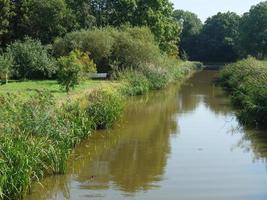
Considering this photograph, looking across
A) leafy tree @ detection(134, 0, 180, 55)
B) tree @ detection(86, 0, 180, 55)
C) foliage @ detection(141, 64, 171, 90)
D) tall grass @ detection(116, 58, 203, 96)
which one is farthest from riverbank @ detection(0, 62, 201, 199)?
tree @ detection(86, 0, 180, 55)

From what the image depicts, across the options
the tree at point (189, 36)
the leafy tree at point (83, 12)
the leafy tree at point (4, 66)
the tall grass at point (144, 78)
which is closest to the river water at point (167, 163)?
the tall grass at point (144, 78)

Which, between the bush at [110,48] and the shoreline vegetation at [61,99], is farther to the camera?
the bush at [110,48]

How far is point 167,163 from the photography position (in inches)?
601

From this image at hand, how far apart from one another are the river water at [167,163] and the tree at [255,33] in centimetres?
7255

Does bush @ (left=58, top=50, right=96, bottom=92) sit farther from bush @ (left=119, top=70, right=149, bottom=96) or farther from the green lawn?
bush @ (left=119, top=70, right=149, bottom=96)

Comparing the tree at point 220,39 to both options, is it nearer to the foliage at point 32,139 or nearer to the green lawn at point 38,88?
the green lawn at point 38,88

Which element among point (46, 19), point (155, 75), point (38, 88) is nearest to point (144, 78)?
point (155, 75)

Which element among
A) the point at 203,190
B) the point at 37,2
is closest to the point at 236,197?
the point at 203,190

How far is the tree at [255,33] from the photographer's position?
3730 inches

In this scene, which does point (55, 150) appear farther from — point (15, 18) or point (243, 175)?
point (15, 18)

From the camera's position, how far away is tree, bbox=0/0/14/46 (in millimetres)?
53219

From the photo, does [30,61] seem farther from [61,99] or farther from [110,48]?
[61,99]

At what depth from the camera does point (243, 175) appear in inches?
551

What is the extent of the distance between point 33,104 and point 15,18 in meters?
42.9
